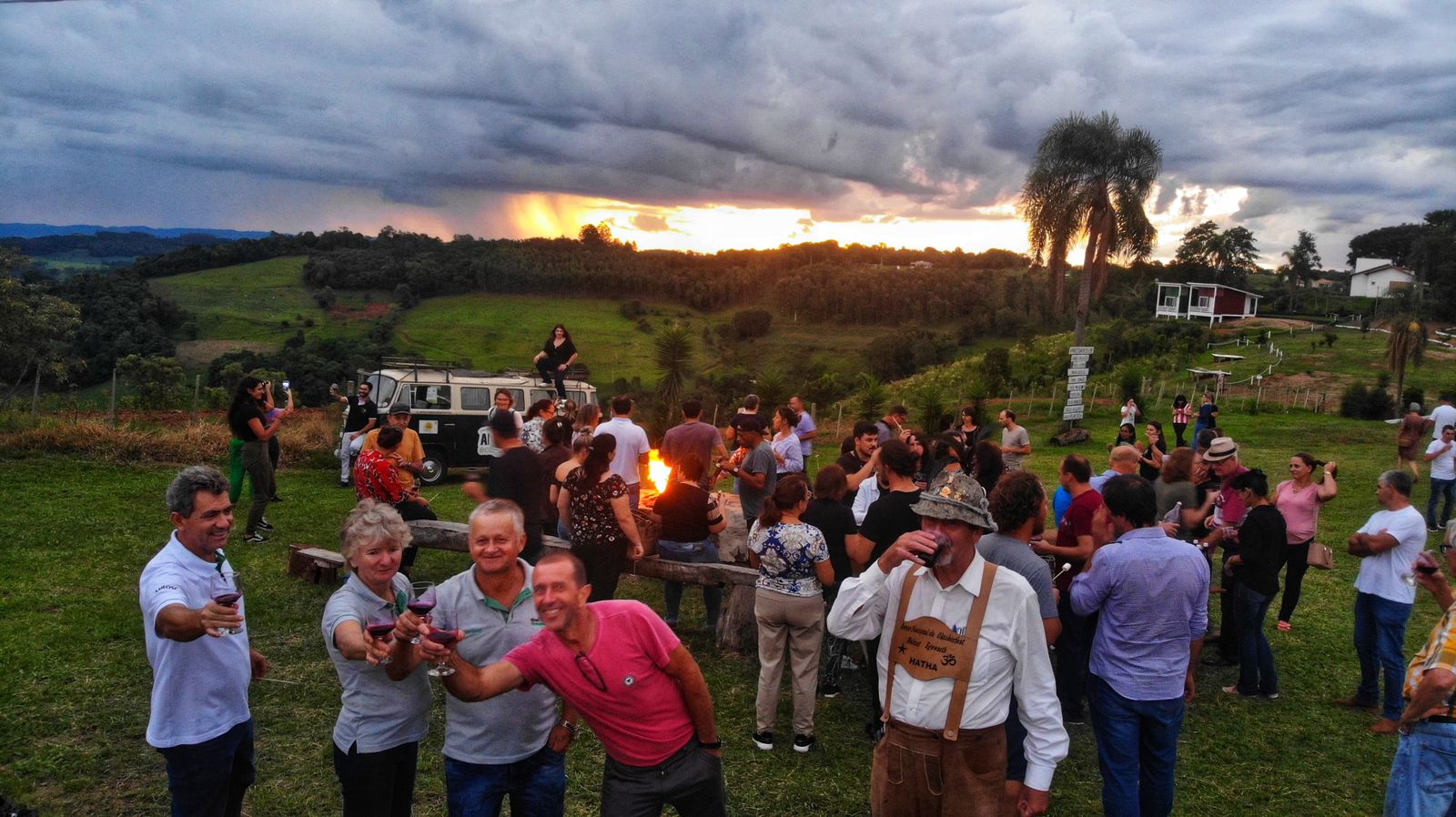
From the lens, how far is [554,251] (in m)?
87.1

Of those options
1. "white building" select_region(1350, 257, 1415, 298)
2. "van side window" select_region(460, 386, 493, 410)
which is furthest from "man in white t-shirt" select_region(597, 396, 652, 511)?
"white building" select_region(1350, 257, 1415, 298)

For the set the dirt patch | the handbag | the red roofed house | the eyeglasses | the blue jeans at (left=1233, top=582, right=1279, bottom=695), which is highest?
the red roofed house

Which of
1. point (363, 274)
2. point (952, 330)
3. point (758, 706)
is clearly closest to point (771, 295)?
point (952, 330)

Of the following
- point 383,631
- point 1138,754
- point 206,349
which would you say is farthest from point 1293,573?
point 206,349

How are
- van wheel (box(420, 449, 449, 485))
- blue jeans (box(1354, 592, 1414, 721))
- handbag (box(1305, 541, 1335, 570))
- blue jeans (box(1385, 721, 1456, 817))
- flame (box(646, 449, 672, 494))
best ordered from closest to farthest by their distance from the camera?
blue jeans (box(1385, 721, 1456, 817)), blue jeans (box(1354, 592, 1414, 721)), handbag (box(1305, 541, 1335, 570)), flame (box(646, 449, 672, 494)), van wheel (box(420, 449, 449, 485))

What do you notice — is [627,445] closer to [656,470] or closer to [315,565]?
[656,470]

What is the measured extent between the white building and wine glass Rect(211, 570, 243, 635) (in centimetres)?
9004

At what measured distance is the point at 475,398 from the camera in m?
15.6

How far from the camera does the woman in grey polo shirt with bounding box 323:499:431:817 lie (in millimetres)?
3025

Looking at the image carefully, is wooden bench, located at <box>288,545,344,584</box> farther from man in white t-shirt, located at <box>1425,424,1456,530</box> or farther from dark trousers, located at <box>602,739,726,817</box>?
man in white t-shirt, located at <box>1425,424,1456,530</box>

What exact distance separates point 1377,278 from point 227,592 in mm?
98721

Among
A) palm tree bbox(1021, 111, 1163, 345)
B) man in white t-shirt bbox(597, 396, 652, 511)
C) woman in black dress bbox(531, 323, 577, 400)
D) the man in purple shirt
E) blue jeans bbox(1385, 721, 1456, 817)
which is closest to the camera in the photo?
blue jeans bbox(1385, 721, 1456, 817)

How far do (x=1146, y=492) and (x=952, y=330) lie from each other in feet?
238

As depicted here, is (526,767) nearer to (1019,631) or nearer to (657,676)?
(657,676)
